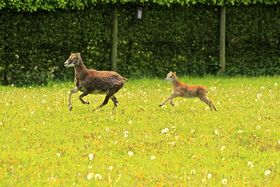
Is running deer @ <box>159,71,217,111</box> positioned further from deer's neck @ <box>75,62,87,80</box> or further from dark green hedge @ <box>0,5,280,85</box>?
dark green hedge @ <box>0,5,280,85</box>

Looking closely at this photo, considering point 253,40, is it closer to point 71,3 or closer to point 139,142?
point 71,3

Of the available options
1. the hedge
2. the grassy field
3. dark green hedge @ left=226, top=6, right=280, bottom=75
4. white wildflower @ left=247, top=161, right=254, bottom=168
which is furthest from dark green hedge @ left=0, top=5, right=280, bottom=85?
white wildflower @ left=247, top=161, right=254, bottom=168

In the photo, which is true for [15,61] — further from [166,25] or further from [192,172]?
[192,172]

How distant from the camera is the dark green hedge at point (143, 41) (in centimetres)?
2484

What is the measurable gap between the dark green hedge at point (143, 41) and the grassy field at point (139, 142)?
520cm

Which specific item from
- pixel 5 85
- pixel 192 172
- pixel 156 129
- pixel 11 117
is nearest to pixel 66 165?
pixel 192 172

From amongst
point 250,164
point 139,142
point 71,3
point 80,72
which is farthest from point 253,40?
point 250,164

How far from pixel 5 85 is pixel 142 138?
1169 centimetres

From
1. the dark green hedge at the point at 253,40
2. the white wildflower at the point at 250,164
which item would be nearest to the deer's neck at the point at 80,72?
the white wildflower at the point at 250,164

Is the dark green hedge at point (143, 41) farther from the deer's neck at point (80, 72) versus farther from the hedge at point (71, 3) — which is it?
the deer's neck at point (80, 72)

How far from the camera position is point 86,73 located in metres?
16.7

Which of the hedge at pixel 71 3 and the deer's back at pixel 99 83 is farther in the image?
the hedge at pixel 71 3

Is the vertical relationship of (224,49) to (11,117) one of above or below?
above

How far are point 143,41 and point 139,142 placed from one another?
13.9m
